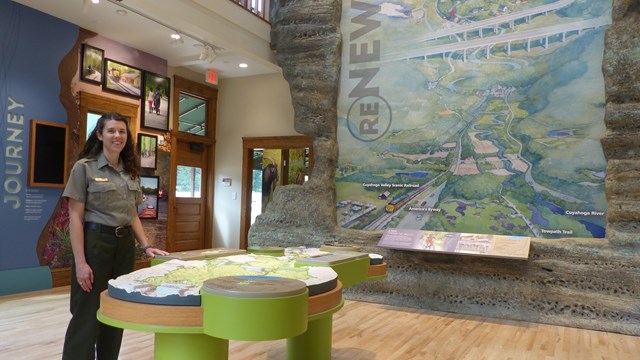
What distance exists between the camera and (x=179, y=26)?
5.95 metres

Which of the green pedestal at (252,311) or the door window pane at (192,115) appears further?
the door window pane at (192,115)

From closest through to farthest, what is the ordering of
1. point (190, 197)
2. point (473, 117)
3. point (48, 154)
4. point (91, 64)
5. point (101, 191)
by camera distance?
point (101, 191) < point (473, 117) < point (48, 154) < point (91, 64) < point (190, 197)

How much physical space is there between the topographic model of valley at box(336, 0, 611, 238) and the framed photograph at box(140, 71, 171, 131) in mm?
3124

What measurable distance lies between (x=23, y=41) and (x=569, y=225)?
6.48 m

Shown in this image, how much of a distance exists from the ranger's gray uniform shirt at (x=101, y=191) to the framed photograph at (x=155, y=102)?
5157 mm

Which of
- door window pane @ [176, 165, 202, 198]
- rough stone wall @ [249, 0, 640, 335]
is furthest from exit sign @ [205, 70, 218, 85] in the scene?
rough stone wall @ [249, 0, 640, 335]

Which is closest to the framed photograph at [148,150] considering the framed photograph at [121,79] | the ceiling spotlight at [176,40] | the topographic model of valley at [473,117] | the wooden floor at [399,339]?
the framed photograph at [121,79]

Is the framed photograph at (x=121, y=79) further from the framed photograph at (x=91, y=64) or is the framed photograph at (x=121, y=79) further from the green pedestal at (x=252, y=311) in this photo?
the green pedestal at (x=252, y=311)

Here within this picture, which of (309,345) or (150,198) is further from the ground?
(150,198)

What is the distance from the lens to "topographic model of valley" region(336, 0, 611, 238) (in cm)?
508

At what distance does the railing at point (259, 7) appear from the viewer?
7.01 m

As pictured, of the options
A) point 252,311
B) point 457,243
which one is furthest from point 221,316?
point 457,243

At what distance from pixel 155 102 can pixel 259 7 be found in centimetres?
221

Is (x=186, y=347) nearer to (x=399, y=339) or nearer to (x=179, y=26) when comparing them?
(x=399, y=339)
